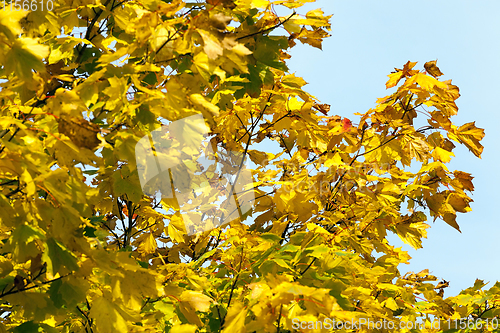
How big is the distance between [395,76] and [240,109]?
1400 mm

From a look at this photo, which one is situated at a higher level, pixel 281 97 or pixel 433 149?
pixel 281 97

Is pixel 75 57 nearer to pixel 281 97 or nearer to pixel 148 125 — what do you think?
pixel 148 125

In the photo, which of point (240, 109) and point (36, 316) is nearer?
point (36, 316)

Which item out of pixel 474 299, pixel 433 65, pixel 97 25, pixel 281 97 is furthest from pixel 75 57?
pixel 474 299

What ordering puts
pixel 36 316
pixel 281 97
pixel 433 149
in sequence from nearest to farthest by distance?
pixel 36 316 → pixel 281 97 → pixel 433 149

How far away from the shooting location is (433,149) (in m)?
3.15

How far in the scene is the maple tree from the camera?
166cm

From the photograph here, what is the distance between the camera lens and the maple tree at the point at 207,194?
1.66 meters

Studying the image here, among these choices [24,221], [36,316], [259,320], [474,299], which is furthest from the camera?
[474,299]

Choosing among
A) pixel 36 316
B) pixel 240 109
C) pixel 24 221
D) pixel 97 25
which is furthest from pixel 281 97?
pixel 36 316

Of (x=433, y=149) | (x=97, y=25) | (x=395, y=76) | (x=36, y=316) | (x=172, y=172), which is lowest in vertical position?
(x=36, y=316)

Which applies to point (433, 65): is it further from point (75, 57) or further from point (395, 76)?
point (75, 57)

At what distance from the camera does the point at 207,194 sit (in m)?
4.31

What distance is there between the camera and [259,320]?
1.60 metres
